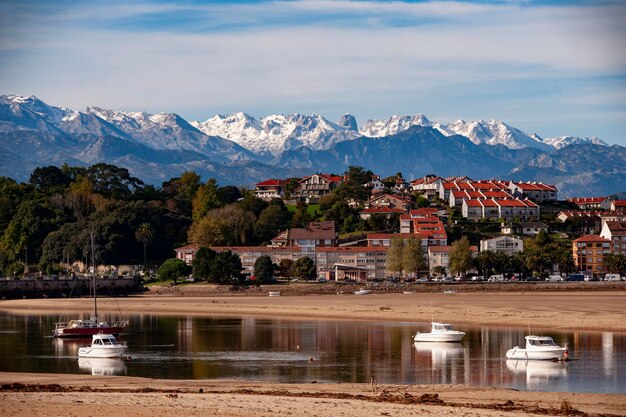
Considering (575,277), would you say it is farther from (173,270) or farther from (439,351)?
(439,351)

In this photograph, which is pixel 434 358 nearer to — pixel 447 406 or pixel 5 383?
pixel 447 406

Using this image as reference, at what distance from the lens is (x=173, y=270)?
102250 mm

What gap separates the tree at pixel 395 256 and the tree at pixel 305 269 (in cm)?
775

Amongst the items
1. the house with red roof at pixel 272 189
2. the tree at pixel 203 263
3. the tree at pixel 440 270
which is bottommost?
the tree at pixel 440 270

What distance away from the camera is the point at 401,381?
34781mm

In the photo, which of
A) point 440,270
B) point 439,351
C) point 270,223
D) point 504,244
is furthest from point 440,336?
point 270,223

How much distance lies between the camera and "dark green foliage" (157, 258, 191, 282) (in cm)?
10238

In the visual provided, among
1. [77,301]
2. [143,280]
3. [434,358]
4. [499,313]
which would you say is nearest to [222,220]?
[143,280]

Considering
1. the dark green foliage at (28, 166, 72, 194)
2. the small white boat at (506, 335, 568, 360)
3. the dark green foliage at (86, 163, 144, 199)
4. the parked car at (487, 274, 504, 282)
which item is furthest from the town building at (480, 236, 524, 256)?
the small white boat at (506, 335, 568, 360)

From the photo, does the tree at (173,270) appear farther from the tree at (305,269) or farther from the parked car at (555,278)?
the parked car at (555,278)

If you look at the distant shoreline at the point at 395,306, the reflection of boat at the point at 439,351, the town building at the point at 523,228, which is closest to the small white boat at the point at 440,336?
the reflection of boat at the point at 439,351

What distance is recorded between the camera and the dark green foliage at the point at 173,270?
102375 mm

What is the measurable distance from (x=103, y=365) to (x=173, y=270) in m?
61.1

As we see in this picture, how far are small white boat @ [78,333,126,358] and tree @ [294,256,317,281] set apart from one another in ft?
193
